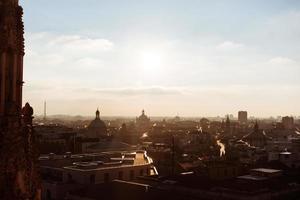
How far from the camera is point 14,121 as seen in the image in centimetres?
908

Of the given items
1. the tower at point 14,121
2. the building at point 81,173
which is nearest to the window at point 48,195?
the building at point 81,173

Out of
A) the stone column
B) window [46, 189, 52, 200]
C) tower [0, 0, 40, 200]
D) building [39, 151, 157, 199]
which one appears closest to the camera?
tower [0, 0, 40, 200]

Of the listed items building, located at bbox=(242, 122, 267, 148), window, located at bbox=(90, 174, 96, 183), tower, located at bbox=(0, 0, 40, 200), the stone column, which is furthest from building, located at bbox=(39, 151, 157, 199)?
building, located at bbox=(242, 122, 267, 148)

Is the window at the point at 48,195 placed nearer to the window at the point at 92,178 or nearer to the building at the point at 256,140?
the window at the point at 92,178

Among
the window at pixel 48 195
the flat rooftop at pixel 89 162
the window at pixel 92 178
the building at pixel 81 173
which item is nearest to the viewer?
the building at pixel 81 173

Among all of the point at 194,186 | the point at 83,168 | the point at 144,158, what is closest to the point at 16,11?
the point at 194,186

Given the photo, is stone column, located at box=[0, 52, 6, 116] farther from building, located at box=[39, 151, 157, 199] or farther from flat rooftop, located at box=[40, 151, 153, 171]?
flat rooftop, located at box=[40, 151, 153, 171]

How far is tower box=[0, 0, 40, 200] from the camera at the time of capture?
29.3 ft

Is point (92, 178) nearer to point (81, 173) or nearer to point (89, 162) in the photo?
point (81, 173)

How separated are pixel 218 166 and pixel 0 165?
127 ft

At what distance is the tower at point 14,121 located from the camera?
8.93 metres

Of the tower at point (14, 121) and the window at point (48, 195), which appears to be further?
the window at point (48, 195)

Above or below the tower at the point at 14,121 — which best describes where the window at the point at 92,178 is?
below

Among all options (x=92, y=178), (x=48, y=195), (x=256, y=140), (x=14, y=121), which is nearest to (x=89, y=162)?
(x=92, y=178)
